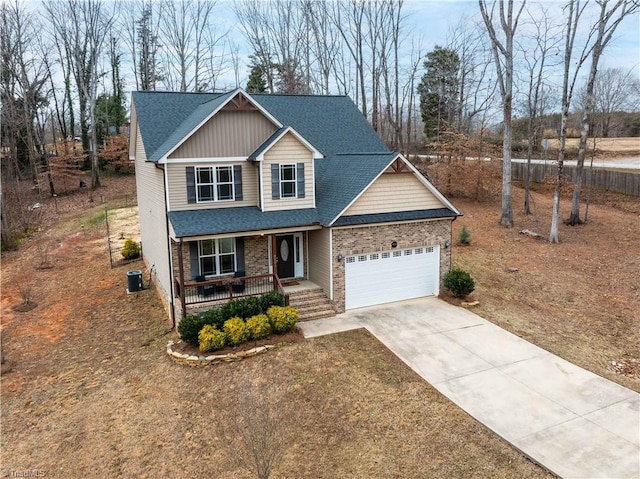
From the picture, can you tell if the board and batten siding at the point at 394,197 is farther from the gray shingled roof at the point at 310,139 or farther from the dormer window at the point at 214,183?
the dormer window at the point at 214,183

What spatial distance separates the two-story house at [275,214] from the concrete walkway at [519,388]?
1.85 m

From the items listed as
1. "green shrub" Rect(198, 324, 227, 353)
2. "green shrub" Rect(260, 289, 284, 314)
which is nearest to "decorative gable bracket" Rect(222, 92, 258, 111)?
"green shrub" Rect(260, 289, 284, 314)

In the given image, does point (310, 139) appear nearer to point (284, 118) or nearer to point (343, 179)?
point (284, 118)

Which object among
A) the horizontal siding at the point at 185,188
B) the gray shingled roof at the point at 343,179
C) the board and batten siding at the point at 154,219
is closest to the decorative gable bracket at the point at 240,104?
the horizontal siding at the point at 185,188

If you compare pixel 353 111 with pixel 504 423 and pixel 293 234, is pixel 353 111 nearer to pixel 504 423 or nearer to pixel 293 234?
pixel 293 234

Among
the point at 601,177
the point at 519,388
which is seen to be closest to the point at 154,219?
the point at 519,388

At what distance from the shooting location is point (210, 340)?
12836 mm

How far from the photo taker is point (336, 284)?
1556 centimetres

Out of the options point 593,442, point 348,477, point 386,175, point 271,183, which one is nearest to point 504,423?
point 593,442

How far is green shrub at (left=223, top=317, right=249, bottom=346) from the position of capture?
13094mm

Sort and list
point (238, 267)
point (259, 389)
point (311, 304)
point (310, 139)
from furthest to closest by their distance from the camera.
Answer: point (310, 139) → point (238, 267) → point (311, 304) → point (259, 389)

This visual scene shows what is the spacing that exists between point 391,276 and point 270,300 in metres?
4.62

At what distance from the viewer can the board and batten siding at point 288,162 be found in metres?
15.4

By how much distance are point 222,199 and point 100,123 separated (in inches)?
1527
